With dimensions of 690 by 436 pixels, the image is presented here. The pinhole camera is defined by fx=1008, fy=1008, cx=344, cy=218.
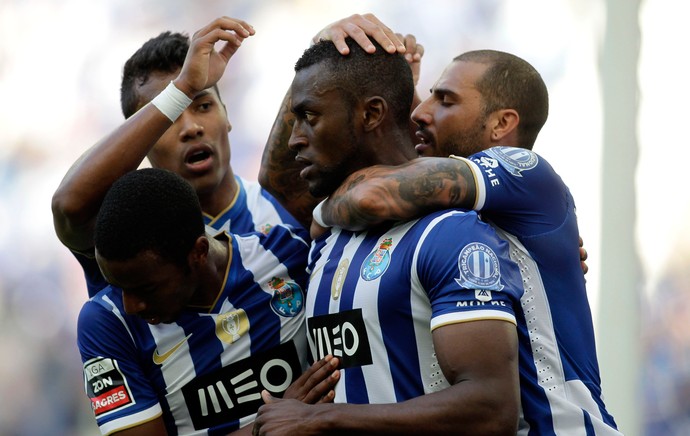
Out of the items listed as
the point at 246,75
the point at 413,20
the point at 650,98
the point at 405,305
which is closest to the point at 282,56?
the point at 246,75

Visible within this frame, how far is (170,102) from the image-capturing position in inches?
122

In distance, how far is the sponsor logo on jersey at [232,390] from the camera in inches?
117

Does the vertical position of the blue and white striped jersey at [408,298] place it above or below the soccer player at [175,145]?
below

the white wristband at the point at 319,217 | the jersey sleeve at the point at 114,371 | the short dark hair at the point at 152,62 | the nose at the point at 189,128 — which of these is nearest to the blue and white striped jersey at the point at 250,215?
the nose at the point at 189,128

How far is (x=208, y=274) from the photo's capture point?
2.98m

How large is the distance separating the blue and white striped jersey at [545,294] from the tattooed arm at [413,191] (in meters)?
0.05

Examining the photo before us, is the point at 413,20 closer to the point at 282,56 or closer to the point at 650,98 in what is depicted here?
the point at 282,56

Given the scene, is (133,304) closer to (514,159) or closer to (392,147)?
(392,147)

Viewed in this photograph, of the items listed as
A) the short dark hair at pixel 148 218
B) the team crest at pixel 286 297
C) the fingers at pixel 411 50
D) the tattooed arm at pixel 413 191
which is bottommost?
the team crest at pixel 286 297

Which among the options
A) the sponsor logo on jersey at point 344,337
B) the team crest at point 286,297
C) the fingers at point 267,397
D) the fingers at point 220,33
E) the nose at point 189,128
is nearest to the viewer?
the sponsor logo on jersey at point 344,337

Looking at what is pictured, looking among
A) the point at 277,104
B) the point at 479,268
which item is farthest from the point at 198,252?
the point at 277,104

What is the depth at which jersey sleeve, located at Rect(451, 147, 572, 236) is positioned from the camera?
8.80 ft

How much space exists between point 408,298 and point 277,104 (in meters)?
3.92

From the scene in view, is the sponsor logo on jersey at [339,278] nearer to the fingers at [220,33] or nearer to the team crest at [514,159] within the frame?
the team crest at [514,159]
